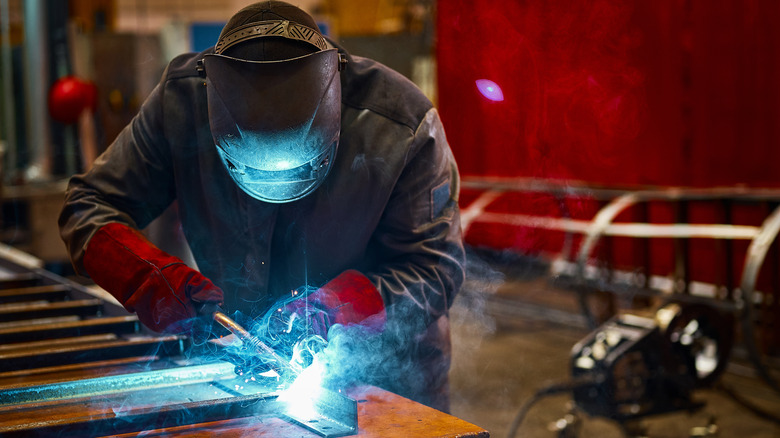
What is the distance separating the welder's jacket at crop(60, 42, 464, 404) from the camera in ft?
5.03

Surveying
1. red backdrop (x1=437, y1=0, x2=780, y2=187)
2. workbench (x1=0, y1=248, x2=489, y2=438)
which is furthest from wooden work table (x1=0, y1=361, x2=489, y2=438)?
red backdrop (x1=437, y1=0, x2=780, y2=187)

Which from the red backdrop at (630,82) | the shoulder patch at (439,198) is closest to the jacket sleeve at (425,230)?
the shoulder patch at (439,198)

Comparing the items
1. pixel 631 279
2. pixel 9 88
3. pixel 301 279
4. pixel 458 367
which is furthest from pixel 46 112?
pixel 301 279

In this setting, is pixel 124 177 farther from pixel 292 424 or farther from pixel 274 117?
pixel 292 424

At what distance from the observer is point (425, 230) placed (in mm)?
1561

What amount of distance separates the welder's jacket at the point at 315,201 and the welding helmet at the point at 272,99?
210 mm

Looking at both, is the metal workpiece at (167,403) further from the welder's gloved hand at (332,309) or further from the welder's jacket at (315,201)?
the welder's jacket at (315,201)

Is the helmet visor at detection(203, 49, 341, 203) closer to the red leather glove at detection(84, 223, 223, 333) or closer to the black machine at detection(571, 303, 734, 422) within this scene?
the red leather glove at detection(84, 223, 223, 333)

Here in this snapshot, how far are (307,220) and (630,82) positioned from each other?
14.9 feet

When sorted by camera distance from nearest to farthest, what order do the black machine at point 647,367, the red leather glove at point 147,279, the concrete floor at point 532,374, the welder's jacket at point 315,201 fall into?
the red leather glove at point 147,279
the welder's jacket at point 315,201
the black machine at point 647,367
the concrete floor at point 532,374

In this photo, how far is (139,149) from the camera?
158 cm

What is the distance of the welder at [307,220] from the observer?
4.47ft

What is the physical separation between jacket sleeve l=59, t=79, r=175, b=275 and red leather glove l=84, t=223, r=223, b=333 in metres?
0.09

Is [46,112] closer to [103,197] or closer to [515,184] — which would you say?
[515,184]
